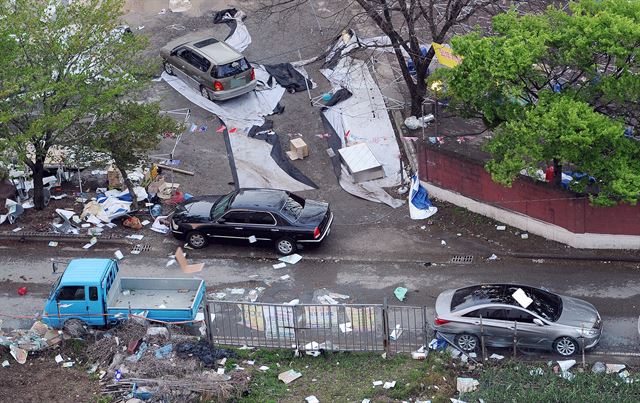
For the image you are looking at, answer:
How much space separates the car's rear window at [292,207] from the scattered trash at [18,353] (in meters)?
7.21

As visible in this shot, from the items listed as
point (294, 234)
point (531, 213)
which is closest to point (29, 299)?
point (294, 234)

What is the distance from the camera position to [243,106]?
3134cm

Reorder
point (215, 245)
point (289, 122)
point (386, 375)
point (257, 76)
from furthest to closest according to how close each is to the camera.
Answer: point (257, 76) < point (289, 122) < point (215, 245) < point (386, 375)

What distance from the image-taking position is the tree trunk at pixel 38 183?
26141mm

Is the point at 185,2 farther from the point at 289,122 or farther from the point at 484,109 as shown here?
the point at 484,109

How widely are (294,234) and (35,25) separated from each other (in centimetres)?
851

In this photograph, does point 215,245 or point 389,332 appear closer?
point 389,332

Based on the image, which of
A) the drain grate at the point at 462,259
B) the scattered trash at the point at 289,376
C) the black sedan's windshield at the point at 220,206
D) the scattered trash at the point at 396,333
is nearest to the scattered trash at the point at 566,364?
the scattered trash at the point at 396,333

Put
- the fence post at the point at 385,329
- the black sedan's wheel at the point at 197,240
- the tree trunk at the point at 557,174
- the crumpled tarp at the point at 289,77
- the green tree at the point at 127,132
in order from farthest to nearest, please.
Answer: the crumpled tarp at the point at 289,77 < the green tree at the point at 127,132 < the black sedan's wheel at the point at 197,240 < the tree trunk at the point at 557,174 < the fence post at the point at 385,329

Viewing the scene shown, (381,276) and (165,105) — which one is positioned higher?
(165,105)

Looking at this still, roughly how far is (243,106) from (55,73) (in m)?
7.39

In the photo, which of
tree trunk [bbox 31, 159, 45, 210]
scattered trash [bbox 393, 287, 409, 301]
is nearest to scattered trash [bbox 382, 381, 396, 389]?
scattered trash [bbox 393, 287, 409, 301]

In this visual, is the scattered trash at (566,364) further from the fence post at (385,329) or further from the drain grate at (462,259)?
the drain grate at (462,259)

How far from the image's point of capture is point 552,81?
77.0 feet
